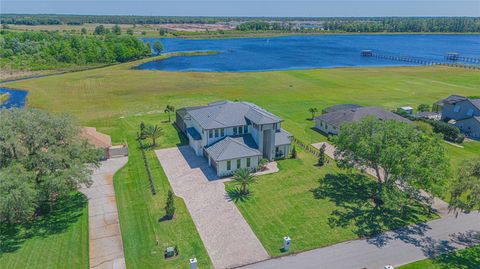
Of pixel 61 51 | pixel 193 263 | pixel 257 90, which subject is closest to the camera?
pixel 193 263

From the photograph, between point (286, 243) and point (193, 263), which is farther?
point (286, 243)

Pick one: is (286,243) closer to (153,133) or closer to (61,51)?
(153,133)

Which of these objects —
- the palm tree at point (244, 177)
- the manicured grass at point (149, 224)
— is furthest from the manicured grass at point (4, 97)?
the palm tree at point (244, 177)

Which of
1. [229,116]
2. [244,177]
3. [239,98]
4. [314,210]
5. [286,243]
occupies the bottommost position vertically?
[314,210]

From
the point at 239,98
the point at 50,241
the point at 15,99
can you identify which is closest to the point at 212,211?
the point at 50,241

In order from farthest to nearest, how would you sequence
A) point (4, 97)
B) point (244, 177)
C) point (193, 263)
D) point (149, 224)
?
point (4, 97)
point (244, 177)
point (149, 224)
point (193, 263)
